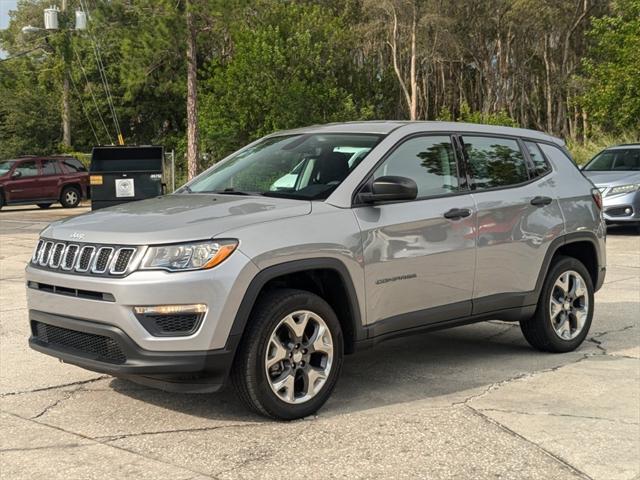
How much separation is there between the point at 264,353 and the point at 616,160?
14315mm

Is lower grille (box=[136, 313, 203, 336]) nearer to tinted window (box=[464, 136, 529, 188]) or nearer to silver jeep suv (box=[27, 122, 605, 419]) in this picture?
silver jeep suv (box=[27, 122, 605, 419])

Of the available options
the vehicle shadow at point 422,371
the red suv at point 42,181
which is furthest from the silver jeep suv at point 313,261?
the red suv at point 42,181

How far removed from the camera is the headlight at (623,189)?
1598 cm

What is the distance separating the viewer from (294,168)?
582 centimetres

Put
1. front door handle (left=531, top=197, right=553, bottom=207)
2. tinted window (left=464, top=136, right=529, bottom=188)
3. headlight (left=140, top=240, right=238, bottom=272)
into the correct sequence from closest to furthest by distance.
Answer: headlight (left=140, top=240, right=238, bottom=272), tinted window (left=464, top=136, right=529, bottom=188), front door handle (left=531, top=197, right=553, bottom=207)

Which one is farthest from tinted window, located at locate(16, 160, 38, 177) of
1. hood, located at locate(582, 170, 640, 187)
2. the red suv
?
hood, located at locate(582, 170, 640, 187)

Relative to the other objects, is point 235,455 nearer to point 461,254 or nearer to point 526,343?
point 461,254

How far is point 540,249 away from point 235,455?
10.2ft

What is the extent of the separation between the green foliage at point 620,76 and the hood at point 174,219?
26201mm

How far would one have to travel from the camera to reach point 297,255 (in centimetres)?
496

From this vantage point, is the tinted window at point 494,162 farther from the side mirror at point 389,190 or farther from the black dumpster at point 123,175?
the black dumpster at point 123,175

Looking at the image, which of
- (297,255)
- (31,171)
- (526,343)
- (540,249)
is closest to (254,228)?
(297,255)

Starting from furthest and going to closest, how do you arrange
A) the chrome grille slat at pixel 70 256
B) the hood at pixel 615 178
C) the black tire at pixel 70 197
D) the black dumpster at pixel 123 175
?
the black tire at pixel 70 197
the black dumpster at pixel 123 175
the hood at pixel 615 178
the chrome grille slat at pixel 70 256

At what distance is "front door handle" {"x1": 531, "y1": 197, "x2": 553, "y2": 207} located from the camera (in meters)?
6.55
